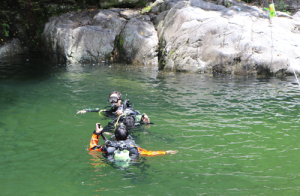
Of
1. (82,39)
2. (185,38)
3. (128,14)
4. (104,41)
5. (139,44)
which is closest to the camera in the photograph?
(185,38)

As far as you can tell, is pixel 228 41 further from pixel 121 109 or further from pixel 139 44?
pixel 121 109

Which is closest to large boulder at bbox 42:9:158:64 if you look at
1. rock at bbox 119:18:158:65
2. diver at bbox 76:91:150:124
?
rock at bbox 119:18:158:65

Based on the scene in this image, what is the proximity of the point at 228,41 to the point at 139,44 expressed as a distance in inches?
220

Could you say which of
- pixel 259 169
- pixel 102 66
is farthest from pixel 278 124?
pixel 102 66

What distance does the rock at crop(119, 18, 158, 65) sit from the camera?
17.4 metres

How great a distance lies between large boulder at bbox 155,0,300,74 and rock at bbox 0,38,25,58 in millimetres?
11142

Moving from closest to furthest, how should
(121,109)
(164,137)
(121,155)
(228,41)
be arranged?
(121,155), (164,137), (121,109), (228,41)

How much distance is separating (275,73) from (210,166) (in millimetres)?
10731

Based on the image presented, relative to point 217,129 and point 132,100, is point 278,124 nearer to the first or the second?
point 217,129

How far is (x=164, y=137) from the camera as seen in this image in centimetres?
707

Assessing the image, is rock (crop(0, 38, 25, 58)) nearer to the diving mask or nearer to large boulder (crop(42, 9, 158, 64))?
large boulder (crop(42, 9, 158, 64))

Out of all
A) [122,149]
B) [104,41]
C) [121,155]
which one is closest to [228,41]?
[104,41]

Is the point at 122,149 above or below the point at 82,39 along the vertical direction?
below

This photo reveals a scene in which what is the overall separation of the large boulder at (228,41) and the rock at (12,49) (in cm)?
1114
